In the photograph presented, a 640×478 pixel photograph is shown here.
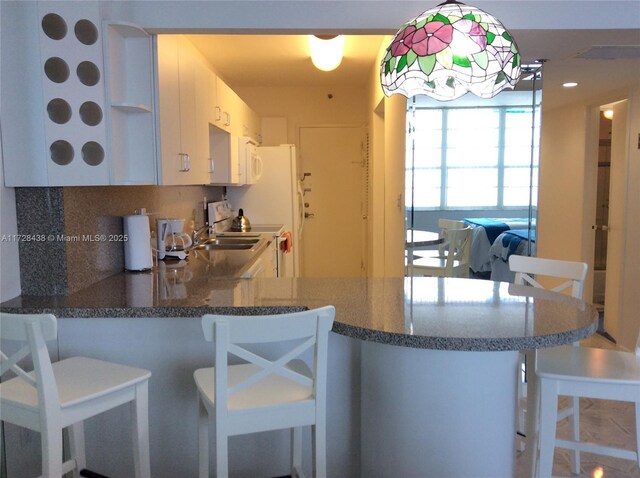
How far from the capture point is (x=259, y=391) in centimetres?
156

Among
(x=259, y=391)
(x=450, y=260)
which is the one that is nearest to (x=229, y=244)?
(x=450, y=260)

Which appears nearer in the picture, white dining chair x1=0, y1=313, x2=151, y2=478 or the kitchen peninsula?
white dining chair x1=0, y1=313, x2=151, y2=478

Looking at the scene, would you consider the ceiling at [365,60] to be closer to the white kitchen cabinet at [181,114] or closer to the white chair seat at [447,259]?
the white kitchen cabinet at [181,114]

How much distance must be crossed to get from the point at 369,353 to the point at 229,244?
249 centimetres

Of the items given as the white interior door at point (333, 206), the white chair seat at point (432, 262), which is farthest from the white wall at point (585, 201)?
the white interior door at point (333, 206)

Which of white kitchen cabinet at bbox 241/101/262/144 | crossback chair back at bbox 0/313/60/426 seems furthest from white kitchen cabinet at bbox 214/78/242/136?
crossback chair back at bbox 0/313/60/426

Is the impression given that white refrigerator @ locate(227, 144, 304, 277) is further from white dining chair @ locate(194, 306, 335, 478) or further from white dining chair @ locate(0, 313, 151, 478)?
white dining chair @ locate(194, 306, 335, 478)

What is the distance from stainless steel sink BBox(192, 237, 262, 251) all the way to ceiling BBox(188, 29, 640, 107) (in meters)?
1.46

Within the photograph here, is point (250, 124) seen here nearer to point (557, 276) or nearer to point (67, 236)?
point (67, 236)

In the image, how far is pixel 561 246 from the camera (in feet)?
17.1

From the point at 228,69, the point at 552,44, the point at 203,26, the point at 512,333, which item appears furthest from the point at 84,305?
the point at 228,69

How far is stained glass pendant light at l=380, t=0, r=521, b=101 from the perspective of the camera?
146cm

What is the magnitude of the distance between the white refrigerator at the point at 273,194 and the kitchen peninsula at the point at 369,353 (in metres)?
3.01

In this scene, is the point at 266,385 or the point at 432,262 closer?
the point at 266,385
